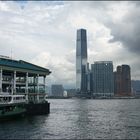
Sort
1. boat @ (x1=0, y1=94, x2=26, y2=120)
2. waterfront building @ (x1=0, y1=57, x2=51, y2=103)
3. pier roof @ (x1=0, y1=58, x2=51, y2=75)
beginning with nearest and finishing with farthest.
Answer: boat @ (x1=0, y1=94, x2=26, y2=120)
pier roof @ (x1=0, y1=58, x2=51, y2=75)
waterfront building @ (x1=0, y1=57, x2=51, y2=103)

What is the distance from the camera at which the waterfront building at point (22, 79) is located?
399ft

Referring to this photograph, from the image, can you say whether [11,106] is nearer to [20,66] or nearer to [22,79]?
[20,66]

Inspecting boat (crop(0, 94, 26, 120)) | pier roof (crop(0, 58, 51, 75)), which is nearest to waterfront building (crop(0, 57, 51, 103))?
pier roof (crop(0, 58, 51, 75))

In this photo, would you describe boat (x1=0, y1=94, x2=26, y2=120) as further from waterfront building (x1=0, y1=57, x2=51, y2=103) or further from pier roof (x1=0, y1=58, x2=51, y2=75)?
pier roof (x1=0, y1=58, x2=51, y2=75)

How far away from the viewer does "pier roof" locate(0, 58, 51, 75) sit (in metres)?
119

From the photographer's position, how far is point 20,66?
126 m

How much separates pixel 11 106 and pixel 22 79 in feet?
100

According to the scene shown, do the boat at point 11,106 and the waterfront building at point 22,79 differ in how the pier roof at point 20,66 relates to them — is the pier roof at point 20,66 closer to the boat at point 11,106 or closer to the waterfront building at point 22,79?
the waterfront building at point 22,79

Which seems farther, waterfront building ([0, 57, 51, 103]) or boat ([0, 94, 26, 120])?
waterfront building ([0, 57, 51, 103])

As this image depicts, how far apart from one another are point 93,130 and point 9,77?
176 ft

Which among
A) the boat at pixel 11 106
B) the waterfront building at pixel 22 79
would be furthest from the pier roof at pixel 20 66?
the boat at pixel 11 106

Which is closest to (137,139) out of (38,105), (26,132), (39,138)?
(39,138)

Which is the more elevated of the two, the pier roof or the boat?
the pier roof

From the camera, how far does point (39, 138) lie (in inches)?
2783
